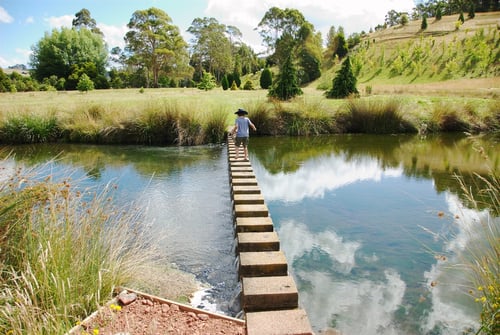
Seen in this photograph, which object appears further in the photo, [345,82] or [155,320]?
[345,82]

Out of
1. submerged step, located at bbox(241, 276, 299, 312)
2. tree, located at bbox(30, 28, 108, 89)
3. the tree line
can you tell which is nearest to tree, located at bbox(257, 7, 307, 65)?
the tree line

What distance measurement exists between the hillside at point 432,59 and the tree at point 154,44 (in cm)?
1687

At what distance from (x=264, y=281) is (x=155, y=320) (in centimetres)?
101

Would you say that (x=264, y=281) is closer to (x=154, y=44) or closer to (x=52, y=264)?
(x=52, y=264)

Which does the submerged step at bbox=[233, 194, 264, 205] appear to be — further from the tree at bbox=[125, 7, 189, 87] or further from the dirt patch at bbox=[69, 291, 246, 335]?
the tree at bbox=[125, 7, 189, 87]

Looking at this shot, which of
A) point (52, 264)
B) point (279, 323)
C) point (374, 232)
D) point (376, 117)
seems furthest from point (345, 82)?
point (52, 264)

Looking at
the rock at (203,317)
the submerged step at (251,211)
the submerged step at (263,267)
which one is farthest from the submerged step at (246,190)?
the rock at (203,317)

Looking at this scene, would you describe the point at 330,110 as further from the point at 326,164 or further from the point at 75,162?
the point at 75,162

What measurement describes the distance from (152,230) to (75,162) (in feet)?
17.9

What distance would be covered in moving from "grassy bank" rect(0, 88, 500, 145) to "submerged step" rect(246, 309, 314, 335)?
9.14m

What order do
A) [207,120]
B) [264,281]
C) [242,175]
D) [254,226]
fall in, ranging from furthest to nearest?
[207,120] → [242,175] → [254,226] → [264,281]

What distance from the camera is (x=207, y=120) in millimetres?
11484

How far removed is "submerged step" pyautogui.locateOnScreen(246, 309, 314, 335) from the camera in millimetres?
2463

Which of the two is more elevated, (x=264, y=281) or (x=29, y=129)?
(x=29, y=129)
